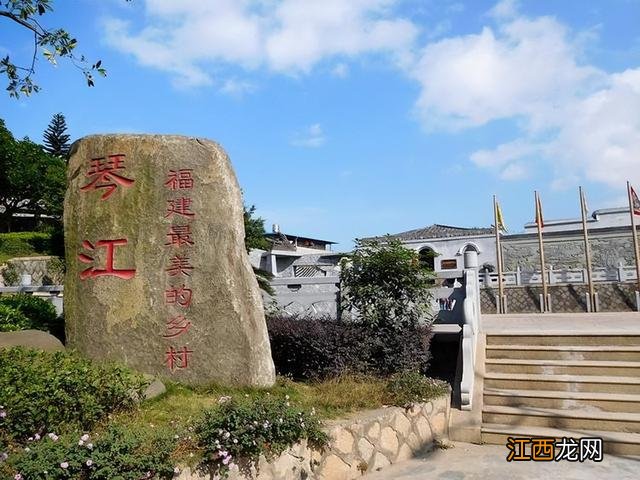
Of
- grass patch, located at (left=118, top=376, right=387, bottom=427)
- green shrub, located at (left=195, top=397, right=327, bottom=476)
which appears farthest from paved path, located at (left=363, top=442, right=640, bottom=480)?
green shrub, located at (left=195, top=397, right=327, bottom=476)

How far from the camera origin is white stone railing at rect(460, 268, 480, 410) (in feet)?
18.3

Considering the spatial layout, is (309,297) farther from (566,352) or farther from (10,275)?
(10,275)

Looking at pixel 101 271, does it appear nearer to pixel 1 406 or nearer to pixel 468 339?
pixel 1 406

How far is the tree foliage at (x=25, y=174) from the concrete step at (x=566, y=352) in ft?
68.4

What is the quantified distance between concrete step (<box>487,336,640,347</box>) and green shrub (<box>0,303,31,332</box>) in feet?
19.0

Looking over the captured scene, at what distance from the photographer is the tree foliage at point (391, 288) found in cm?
649

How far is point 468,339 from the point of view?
6082 mm

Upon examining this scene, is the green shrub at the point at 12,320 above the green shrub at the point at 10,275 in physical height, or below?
below

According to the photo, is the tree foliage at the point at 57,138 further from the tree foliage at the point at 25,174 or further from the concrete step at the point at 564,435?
the concrete step at the point at 564,435

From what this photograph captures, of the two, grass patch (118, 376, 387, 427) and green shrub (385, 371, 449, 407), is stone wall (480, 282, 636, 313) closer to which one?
green shrub (385, 371, 449, 407)

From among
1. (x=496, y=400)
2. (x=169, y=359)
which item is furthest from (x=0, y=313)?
(x=496, y=400)

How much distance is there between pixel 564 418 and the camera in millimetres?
5102

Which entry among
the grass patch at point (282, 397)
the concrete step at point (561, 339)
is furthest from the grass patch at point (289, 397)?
the concrete step at point (561, 339)

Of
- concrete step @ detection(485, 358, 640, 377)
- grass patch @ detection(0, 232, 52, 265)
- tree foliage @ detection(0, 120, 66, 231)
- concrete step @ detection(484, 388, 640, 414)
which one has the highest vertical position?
tree foliage @ detection(0, 120, 66, 231)
